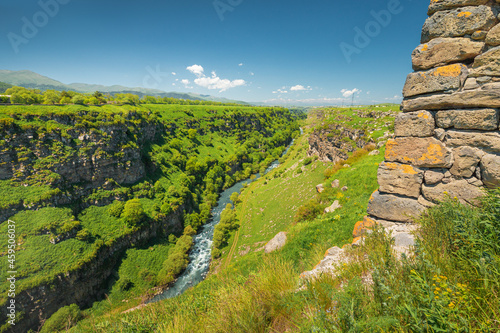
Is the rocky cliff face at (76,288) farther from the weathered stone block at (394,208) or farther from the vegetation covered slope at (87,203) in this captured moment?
the weathered stone block at (394,208)

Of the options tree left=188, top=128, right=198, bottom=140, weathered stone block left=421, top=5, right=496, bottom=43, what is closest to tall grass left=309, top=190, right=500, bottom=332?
weathered stone block left=421, top=5, right=496, bottom=43

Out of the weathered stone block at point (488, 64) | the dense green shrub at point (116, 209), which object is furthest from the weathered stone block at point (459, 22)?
the dense green shrub at point (116, 209)

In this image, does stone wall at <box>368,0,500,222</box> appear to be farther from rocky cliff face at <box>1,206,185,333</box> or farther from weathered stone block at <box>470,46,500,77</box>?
rocky cliff face at <box>1,206,185,333</box>

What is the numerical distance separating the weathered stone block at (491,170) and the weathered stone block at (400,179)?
115 cm

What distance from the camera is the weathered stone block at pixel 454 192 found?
465cm

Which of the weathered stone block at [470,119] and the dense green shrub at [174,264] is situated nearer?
the weathered stone block at [470,119]

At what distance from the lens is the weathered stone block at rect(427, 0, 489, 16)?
466 cm

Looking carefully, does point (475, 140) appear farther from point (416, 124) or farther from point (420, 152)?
point (416, 124)

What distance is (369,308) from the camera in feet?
8.32

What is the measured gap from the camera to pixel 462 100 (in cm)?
470

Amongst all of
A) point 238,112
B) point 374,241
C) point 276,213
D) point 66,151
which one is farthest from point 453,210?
point 238,112

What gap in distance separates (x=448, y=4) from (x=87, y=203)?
2054 inches

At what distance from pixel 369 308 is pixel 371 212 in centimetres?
460

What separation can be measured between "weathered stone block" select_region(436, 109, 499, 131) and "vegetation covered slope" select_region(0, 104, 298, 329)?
37.9 m
